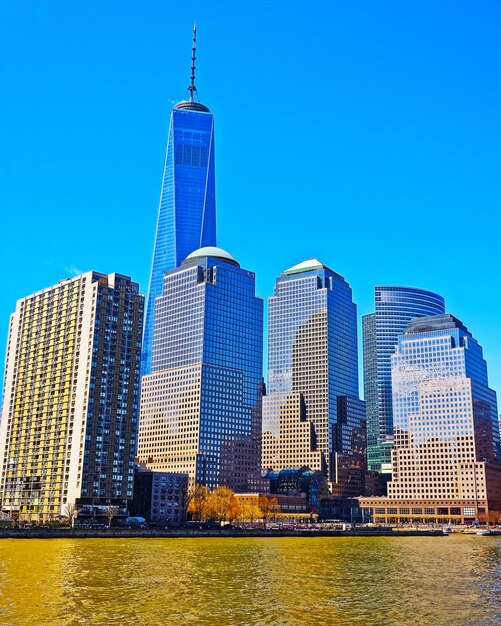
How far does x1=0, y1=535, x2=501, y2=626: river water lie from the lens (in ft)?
198

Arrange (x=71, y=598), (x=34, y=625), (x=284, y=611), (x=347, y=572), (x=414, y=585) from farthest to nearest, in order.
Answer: (x=347, y=572) < (x=414, y=585) < (x=71, y=598) < (x=284, y=611) < (x=34, y=625)

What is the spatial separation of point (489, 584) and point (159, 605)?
135 feet

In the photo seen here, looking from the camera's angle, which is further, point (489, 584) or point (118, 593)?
point (489, 584)

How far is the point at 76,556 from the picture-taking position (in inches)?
4550

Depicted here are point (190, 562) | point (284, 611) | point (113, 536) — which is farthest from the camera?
point (113, 536)

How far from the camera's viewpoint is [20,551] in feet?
414

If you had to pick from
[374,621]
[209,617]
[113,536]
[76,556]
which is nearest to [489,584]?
[374,621]

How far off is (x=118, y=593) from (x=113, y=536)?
117232 millimetres

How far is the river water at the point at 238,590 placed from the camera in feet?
198

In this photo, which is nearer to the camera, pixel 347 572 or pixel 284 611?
pixel 284 611

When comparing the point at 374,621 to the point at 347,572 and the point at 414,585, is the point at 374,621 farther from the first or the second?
the point at 347,572

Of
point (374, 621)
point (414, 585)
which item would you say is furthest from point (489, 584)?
point (374, 621)

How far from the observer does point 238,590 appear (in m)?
77.0

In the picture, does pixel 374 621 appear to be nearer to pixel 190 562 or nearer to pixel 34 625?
pixel 34 625
